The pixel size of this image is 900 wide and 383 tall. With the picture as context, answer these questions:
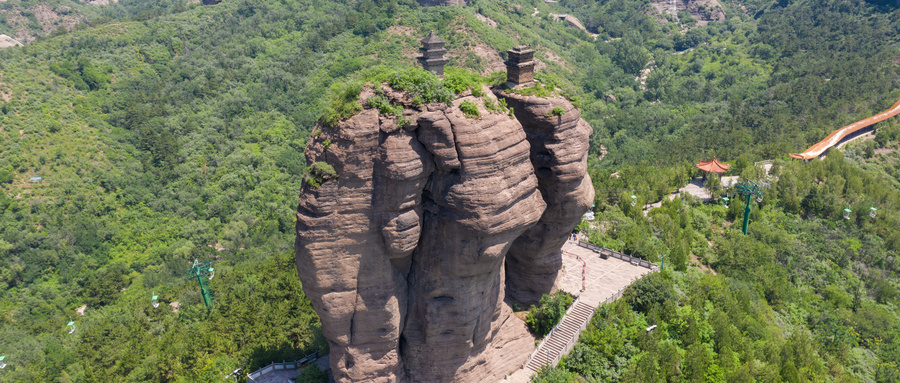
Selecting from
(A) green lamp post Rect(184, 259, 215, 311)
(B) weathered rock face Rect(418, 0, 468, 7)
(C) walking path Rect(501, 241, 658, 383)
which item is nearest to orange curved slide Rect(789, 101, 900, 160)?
(C) walking path Rect(501, 241, 658, 383)

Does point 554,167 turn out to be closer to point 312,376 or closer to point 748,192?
point 312,376

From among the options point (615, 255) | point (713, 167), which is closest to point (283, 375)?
point (615, 255)

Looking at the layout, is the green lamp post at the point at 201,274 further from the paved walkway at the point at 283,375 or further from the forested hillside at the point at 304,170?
the paved walkway at the point at 283,375

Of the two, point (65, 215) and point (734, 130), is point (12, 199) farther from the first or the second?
point (734, 130)

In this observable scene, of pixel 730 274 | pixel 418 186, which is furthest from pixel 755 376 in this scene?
pixel 418 186

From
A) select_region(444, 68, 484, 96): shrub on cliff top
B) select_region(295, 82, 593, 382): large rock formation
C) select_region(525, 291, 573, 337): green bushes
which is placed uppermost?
select_region(444, 68, 484, 96): shrub on cliff top

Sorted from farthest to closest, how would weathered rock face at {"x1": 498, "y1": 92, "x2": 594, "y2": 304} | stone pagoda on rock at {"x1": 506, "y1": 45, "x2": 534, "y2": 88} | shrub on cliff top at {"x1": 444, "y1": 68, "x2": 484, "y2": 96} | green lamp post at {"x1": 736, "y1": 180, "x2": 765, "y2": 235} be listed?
green lamp post at {"x1": 736, "y1": 180, "x2": 765, "y2": 235}
stone pagoda on rock at {"x1": 506, "y1": 45, "x2": 534, "y2": 88}
weathered rock face at {"x1": 498, "y1": 92, "x2": 594, "y2": 304}
shrub on cliff top at {"x1": 444, "y1": 68, "x2": 484, "y2": 96}

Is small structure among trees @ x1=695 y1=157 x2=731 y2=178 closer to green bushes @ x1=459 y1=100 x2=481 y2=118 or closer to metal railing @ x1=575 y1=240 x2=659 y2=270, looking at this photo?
metal railing @ x1=575 y1=240 x2=659 y2=270
